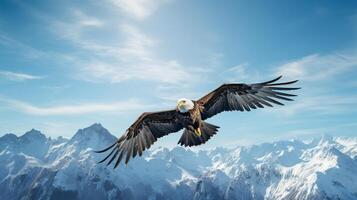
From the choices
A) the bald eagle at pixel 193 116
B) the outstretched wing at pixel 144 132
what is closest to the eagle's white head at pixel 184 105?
the bald eagle at pixel 193 116

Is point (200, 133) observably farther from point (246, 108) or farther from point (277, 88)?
point (277, 88)

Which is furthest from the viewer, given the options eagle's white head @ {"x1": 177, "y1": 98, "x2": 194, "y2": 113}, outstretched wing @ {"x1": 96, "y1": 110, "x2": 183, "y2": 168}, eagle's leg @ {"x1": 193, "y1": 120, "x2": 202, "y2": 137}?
outstretched wing @ {"x1": 96, "y1": 110, "x2": 183, "y2": 168}

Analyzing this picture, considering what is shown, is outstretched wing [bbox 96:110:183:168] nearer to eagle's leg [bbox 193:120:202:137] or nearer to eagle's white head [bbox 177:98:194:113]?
eagle's white head [bbox 177:98:194:113]

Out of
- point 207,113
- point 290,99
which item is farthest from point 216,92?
point 290,99

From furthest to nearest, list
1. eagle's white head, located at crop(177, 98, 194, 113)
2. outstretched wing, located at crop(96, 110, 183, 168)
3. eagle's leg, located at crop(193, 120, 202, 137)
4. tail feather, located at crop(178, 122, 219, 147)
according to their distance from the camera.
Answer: outstretched wing, located at crop(96, 110, 183, 168), tail feather, located at crop(178, 122, 219, 147), eagle's white head, located at crop(177, 98, 194, 113), eagle's leg, located at crop(193, 120, 202, 137)

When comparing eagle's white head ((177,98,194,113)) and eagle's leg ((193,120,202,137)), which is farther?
eagle's white head ((177,98,194,113))

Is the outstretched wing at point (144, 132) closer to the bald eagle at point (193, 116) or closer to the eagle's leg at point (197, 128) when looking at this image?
the bald eagle at point (193, 116)

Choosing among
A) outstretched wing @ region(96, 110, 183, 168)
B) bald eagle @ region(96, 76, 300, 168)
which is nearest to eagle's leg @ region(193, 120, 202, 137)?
bald eagle @ region(96, 76, 300, 168)

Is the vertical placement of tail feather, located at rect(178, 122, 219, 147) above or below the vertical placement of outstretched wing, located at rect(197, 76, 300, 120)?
below
